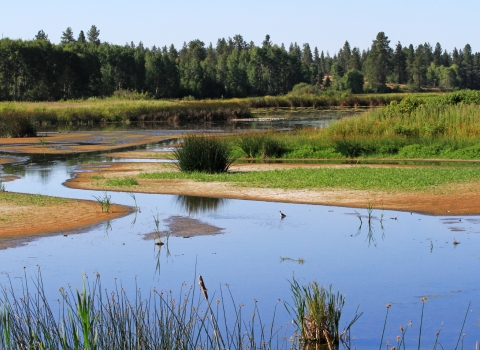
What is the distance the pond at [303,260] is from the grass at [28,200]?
2.42 meters

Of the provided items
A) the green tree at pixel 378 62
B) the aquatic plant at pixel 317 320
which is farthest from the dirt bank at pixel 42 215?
the green tree at pixel 378 62

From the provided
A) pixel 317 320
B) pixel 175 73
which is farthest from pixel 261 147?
pixel 175 73

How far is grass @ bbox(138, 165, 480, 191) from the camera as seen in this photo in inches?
771

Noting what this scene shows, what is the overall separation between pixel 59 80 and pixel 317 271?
92.5 metres

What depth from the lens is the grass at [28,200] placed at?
1708cm

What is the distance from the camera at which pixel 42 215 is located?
15.7m

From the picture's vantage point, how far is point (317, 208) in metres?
17.0

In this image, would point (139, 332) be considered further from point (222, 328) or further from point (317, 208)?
point (317, 208)

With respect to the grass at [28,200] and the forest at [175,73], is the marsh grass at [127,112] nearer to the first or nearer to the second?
the forest at [175,73]

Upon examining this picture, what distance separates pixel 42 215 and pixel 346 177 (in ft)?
30.4

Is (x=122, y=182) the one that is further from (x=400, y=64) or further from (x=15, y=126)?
(x=400, y=64)

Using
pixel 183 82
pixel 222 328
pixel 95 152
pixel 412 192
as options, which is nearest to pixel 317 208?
pixel 412 192

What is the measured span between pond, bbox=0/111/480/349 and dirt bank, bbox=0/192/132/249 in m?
0.49

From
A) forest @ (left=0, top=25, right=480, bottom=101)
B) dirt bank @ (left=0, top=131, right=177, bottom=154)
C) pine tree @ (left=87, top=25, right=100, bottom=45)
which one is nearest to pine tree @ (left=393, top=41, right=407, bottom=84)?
forest @ (left=0, top=25, right=480, bottom=101)
